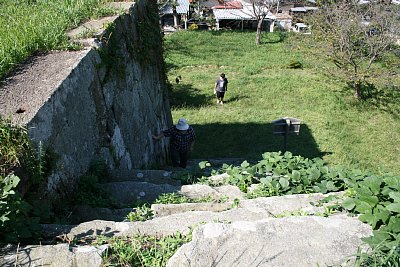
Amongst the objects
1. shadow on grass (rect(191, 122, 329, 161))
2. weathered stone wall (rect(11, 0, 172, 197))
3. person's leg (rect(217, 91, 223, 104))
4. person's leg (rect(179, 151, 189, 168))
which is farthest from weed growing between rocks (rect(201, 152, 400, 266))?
person's leg (rect(217, 91, 223, 104))

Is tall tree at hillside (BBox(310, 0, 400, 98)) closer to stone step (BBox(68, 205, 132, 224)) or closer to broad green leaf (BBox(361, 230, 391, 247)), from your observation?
stone step (BBox(68, 205, 132, 224))

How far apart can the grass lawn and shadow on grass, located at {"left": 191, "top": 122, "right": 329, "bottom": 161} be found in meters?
0.02

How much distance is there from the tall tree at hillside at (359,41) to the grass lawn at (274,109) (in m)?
0.65

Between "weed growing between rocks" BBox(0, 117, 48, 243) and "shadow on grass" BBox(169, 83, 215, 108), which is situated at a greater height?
"weed growing between rocks" BBox(0, 117, 48, 243)

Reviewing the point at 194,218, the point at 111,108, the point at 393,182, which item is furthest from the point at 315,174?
the point at 111,108

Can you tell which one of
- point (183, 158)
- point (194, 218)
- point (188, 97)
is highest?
point (194, 218)

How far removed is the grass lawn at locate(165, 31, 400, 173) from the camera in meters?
10.1

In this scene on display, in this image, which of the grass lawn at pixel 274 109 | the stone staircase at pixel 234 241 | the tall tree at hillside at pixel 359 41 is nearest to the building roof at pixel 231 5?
the grass lawn at pixel 274 109

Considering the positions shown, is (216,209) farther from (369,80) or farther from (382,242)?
(369,80)

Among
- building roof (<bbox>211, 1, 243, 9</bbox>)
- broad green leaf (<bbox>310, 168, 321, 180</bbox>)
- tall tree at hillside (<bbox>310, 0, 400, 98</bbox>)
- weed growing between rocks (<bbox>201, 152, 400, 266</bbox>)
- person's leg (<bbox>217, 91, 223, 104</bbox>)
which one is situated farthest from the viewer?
building roof (<bbox>211, 1, 243, 9</bbox>)

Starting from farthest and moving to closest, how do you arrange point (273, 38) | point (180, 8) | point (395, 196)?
point (180, 8) < point (273, 38) < point (395, 196)

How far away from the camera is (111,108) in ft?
17.5

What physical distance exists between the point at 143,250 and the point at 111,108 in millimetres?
3187

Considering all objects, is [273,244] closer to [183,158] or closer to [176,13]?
[183,158]
